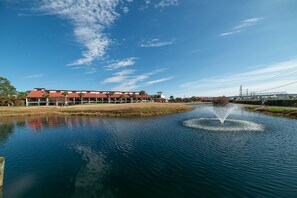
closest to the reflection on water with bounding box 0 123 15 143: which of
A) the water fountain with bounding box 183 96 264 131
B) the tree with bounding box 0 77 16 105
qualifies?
the water fountain with bounding box 183 96 264 131

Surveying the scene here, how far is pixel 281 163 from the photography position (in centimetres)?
1430

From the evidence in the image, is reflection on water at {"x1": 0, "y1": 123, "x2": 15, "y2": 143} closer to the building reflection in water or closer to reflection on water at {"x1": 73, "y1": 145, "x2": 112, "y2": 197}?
the building reflection in water

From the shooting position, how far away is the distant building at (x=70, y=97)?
114188 mm

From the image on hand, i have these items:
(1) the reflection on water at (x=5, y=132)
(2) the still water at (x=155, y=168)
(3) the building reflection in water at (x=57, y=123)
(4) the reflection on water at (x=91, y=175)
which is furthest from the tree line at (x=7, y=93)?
(4) the reflection on water at (x=91, y=175)

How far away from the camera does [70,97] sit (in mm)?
124812

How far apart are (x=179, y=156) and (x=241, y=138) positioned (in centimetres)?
1218

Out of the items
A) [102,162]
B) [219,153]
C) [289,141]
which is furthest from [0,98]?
[289,141]

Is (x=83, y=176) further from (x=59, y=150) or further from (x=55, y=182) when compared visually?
(x=59, y=150)

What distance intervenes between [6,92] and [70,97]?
38.9 meters

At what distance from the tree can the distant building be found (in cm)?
1154

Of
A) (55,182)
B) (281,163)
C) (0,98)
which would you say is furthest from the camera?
(0,98)

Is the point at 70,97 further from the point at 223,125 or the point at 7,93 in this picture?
the point at 223,125

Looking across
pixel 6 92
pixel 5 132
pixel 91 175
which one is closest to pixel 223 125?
pixel 91 175

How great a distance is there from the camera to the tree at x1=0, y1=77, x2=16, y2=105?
93256 millimetres
